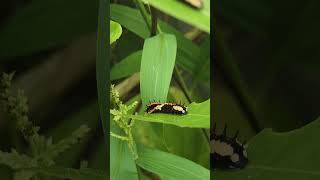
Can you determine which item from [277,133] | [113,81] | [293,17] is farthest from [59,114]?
[293,17]

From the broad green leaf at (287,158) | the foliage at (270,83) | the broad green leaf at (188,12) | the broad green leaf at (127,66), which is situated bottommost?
the broad green leaf at (287,158)

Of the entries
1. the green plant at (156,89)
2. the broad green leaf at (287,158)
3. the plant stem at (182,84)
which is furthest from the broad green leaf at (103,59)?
the broad green leaf at (287,158)

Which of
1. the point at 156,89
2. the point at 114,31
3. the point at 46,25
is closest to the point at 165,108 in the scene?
the point at 156,89

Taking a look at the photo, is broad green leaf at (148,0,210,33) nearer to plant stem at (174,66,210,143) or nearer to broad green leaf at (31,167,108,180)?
plant stem at (174,66,210,143)

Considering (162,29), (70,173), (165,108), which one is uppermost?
(162,29)

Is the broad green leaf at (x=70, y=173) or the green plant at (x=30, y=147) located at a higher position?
the green plant at (x=30, y=147)

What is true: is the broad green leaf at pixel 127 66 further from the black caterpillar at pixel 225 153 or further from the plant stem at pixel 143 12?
the black caterpillar at pixel 225 153

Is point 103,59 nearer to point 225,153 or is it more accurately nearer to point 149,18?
point 149,18
